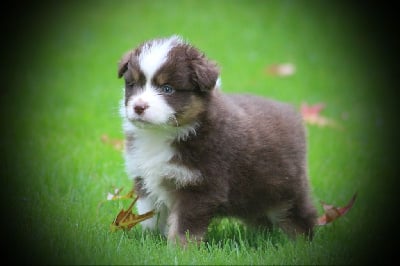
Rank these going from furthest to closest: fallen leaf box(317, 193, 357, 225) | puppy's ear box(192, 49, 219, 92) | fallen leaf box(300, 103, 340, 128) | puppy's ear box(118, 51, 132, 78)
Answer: fallen leaf box(300, 103, 340, 128) < fallen leaf box(317, 193, 357, 225) < puppy's ear box(118, 51, 132, 78) < puppy's ear box(192, 49, 219, 92)

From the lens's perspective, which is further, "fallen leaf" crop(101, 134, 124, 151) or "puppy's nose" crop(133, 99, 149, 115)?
"fallen leaf" crop(101, 134, 124, 151)

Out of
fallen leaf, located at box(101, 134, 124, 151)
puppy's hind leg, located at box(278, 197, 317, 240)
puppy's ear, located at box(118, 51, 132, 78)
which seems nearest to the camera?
puppy's ear, located at box(118, 51, 132, 78)

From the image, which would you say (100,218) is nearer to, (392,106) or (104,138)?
(104,138)

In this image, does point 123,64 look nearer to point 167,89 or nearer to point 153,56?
point 153,56

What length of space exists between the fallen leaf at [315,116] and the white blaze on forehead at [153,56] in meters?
4.91

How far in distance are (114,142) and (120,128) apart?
0.62 metres

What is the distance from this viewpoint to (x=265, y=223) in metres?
5.44

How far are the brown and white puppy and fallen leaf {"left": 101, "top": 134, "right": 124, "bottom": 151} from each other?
8.18 feet

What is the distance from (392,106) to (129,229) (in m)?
6.73

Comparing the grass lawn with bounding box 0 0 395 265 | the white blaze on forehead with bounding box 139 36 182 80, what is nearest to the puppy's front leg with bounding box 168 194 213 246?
the grass lawn with bounding box 0 0 395 265

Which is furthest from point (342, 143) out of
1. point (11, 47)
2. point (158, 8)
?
point (158, 8)

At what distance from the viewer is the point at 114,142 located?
303 inches

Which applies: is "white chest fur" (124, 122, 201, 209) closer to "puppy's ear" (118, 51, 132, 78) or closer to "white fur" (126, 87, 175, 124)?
"white fur" (126, 87, 175, 124)

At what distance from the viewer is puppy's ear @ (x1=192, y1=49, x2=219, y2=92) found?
15.3ft
